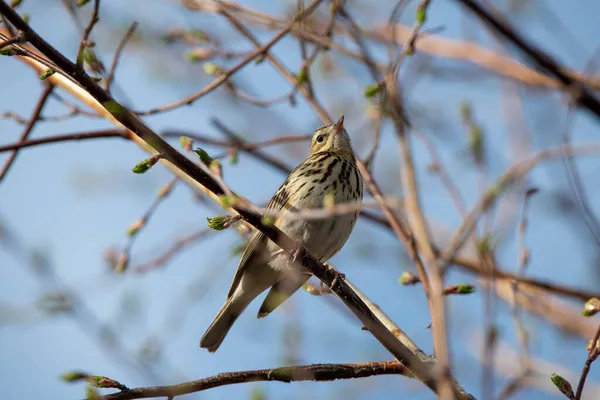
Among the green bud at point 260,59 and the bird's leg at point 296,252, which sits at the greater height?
the green bud at point 260,59

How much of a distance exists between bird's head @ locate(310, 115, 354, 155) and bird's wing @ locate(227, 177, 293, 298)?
75 cm

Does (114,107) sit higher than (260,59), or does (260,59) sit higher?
(260,59)

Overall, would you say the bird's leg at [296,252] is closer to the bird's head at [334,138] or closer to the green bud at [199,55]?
the bird's head at [334,138]

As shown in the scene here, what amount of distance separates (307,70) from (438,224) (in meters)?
3.35

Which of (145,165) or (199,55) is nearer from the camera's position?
(145,165)

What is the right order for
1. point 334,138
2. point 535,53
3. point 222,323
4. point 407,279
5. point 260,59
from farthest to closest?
point 535,53
point 334,138
point 222,323
point 260,59
point 407,279

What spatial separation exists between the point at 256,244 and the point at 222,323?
68 centimetres

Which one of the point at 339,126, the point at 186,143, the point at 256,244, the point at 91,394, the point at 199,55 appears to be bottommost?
the point at 91,394

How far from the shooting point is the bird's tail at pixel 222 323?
16.2ft

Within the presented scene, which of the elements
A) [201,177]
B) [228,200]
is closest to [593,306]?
[228,200]

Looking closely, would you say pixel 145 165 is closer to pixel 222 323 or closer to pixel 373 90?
pixel 373 90

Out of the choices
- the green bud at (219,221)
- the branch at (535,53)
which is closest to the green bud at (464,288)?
the green bud at (219,221)

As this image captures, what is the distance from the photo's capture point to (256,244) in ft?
15.5

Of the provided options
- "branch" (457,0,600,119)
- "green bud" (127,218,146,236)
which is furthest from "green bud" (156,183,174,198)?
"branch" (457,0,600,119)
